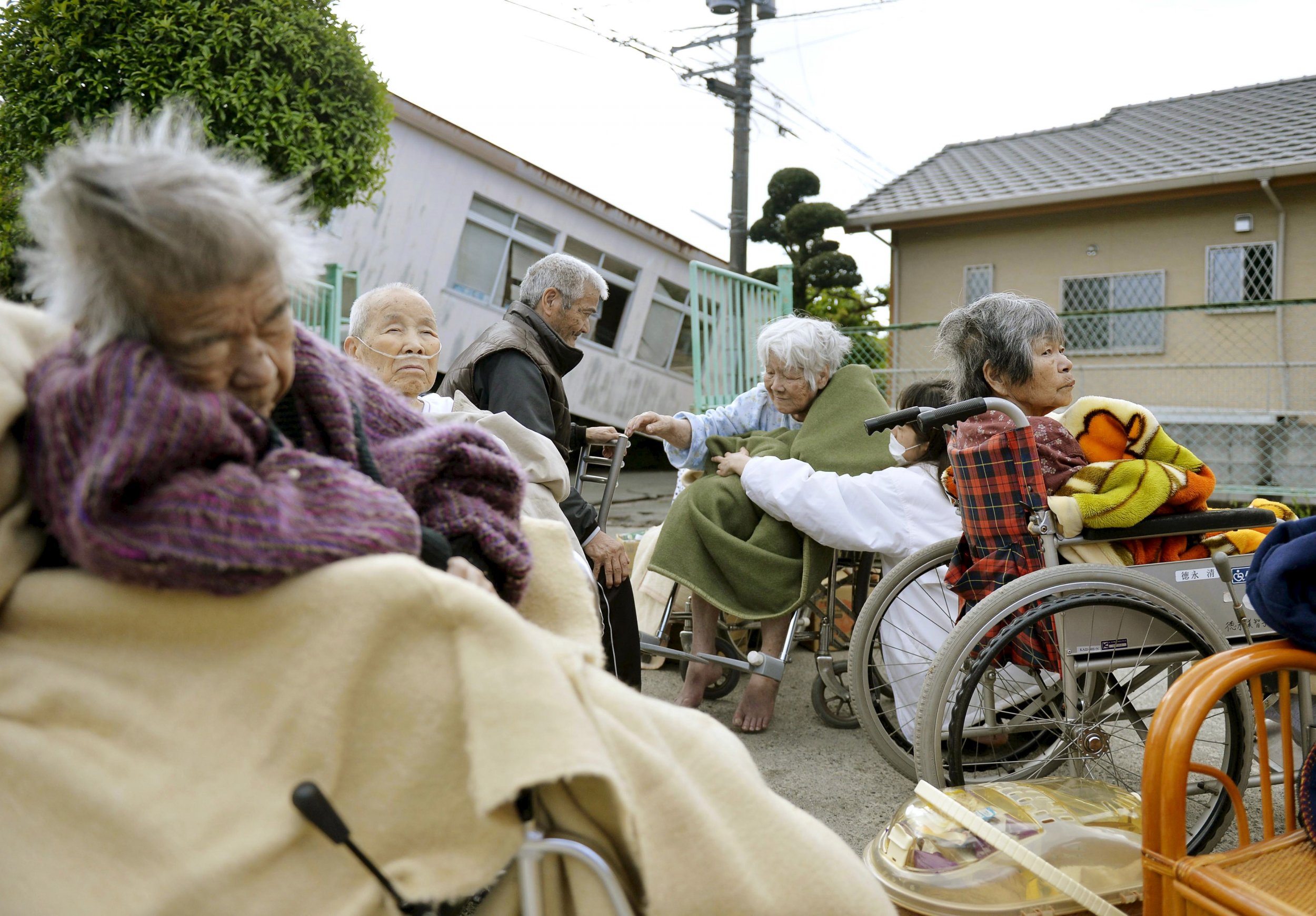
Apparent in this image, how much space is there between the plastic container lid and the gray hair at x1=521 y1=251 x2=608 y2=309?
2245 mm

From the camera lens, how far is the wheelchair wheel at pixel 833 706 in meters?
3.56

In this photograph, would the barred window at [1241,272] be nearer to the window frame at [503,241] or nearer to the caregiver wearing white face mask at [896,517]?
the window frame at [503,241]

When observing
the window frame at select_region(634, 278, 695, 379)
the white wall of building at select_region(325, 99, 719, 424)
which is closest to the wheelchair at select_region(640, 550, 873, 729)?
the white wall of building at select_region(325, 99, 719, 424)

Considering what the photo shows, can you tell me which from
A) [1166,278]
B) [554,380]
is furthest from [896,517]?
[1166,278]

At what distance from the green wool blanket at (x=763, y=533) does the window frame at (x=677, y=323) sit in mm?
9852

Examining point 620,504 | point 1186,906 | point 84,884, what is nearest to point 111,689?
point 84,884

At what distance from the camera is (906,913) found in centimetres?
183

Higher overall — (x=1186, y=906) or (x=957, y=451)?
(x=957, y=451)

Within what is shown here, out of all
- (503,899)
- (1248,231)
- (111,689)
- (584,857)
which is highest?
(1248,231)

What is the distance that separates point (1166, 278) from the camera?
37.4 feet

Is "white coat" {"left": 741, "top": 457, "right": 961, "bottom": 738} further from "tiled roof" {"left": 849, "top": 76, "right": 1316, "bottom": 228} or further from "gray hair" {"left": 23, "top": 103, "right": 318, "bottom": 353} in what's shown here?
"tiled roof" {"left": 849, "top": 76, "right": 1316, "bottom": 228}

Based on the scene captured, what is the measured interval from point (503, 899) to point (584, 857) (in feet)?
0.63

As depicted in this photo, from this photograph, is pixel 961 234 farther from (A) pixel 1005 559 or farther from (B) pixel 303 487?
(B) pixel 303 487

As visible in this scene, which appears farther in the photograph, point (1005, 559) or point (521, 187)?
point (521, 187)
